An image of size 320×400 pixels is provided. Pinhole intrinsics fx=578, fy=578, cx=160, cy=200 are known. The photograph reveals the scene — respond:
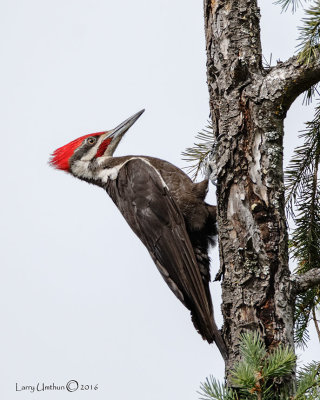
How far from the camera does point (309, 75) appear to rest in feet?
8.66

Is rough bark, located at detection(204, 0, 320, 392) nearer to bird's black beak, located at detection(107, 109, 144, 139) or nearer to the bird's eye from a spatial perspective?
bird's black beak, located at detection(107, 109, 144, 139)

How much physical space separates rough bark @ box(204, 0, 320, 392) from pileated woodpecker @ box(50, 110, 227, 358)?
620 millimetres

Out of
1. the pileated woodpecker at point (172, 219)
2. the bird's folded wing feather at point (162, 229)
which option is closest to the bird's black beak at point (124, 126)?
the pileated woodpecker at point (172, 219)

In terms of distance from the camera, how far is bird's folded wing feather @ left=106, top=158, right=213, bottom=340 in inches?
134

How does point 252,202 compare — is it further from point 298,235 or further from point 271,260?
point 298,235

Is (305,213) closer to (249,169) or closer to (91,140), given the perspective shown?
(249,169)

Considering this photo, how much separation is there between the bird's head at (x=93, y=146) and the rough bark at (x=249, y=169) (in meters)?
1.73

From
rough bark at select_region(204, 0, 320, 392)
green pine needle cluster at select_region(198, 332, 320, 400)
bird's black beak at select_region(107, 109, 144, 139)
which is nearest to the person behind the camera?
green pine needle cluster at select_region(198, 332, 320, 400)

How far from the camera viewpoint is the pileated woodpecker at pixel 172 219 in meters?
3.45

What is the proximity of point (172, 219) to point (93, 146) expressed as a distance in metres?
1.20

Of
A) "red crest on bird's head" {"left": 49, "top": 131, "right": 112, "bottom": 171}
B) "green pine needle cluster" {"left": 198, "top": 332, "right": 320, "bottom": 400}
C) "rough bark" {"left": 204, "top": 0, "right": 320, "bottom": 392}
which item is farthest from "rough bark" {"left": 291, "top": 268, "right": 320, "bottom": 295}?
"red crest on bird's head" {"left": 49, "top": 131, "right": 112, "bottom": 171}

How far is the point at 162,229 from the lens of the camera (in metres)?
3.76

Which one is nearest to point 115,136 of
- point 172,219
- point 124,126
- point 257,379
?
point 124,126

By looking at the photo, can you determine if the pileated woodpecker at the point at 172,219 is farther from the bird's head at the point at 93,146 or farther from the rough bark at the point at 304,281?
the rough bark at the point at 304,281
